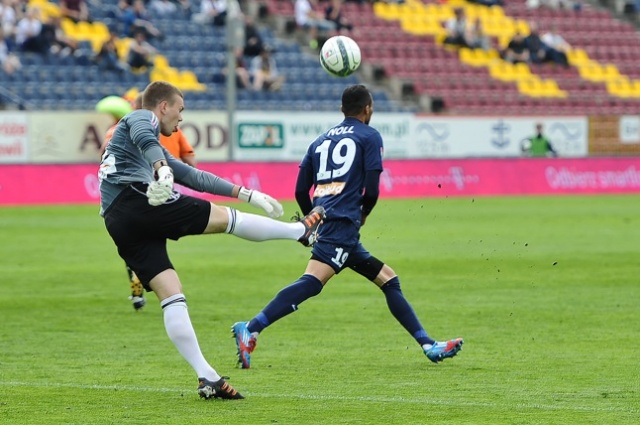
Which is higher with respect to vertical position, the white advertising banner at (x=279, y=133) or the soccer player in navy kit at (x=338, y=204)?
the soccer player in navy kit at (x=338, y=204)

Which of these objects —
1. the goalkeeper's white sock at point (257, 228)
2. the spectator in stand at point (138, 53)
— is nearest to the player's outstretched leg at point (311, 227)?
the goalkeeper's white sock at point (257, 228)

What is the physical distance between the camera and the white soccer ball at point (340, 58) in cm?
1137

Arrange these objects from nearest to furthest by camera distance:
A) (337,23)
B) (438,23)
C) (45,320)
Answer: (45,320) → (337,23) → (438,23)

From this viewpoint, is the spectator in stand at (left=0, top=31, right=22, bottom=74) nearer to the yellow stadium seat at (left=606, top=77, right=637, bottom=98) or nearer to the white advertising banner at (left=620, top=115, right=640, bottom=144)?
the white advertising banner at (left=620, top=115, right=640, bottom=144)

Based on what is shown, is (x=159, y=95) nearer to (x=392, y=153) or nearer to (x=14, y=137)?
(x=14, y=137)

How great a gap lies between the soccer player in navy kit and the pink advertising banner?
19.9m

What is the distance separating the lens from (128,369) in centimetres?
995

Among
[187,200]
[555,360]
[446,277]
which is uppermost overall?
[187,200]

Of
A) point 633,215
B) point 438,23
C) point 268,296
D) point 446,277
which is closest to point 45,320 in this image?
point 268,296

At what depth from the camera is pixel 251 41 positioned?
126ft

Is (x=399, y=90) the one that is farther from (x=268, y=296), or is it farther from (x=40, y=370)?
(x=40, y=370)

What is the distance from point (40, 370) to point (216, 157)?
969 inches

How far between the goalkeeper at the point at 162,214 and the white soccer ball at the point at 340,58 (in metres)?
2.92

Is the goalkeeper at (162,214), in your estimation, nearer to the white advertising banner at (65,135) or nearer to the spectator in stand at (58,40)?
the white advertising banner at (65,135)
